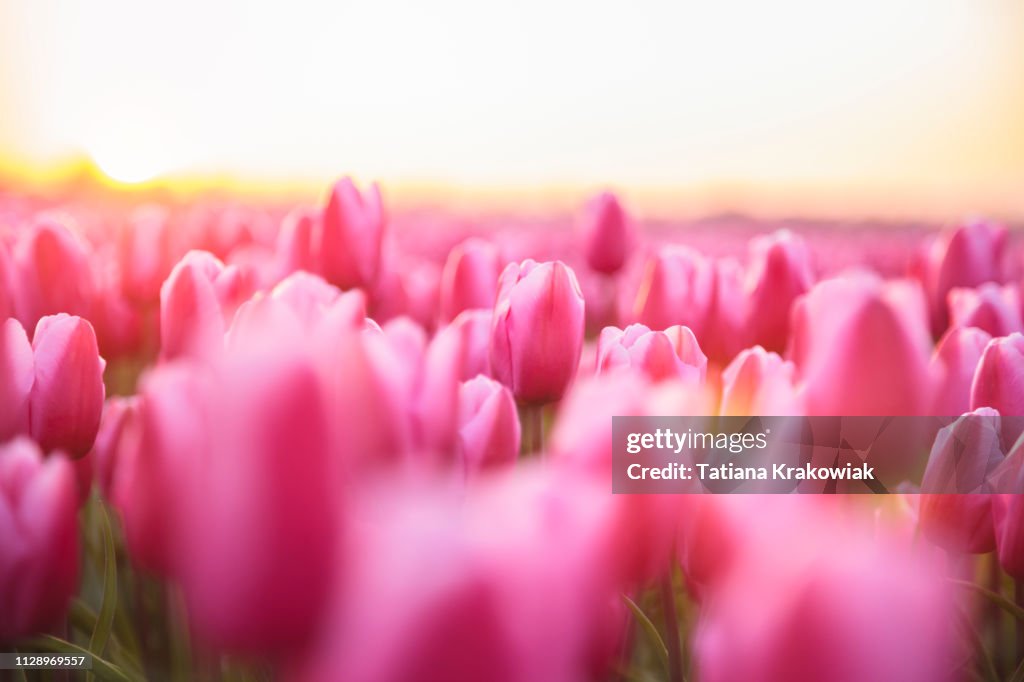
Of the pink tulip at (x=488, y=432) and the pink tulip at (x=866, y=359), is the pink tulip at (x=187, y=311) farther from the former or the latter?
the pink tulip at (x=866, y=359)

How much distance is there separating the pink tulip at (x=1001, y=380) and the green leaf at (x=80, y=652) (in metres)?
0.63

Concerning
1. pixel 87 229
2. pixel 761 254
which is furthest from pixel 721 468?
pixel 87 229

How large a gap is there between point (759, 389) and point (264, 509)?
34 centimetres

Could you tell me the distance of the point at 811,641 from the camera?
0.25 metres

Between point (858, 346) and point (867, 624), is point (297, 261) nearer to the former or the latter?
point (858, 346)

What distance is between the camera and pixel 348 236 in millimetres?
1042

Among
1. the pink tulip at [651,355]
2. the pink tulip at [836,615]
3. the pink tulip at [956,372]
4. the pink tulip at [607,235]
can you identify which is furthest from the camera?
the pink tulip at [607,235]

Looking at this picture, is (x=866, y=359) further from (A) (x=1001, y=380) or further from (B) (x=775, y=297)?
(B) (x=775, y=297)

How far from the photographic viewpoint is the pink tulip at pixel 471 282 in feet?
3.00

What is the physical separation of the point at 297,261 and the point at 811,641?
3.07 feet

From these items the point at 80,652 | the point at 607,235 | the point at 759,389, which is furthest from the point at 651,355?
the point at 607,235

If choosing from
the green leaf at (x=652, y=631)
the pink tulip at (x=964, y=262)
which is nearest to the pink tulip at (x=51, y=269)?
the green leaf at (x=652, y=631)

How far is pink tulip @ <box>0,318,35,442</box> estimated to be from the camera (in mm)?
574

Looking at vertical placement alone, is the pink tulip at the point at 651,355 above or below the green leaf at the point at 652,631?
above
